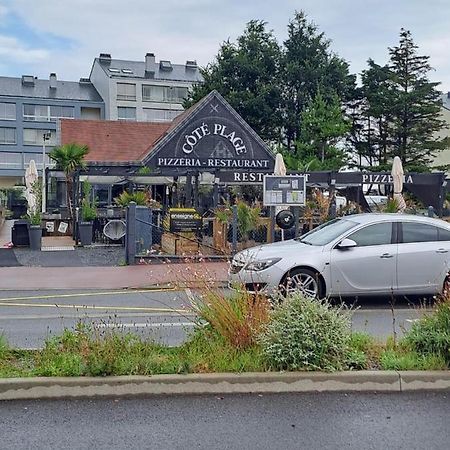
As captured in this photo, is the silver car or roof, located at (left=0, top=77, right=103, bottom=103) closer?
the silver car

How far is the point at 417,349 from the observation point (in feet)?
19.0

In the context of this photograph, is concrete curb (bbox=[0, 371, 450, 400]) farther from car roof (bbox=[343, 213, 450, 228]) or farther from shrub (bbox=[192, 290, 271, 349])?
car roof (bbox=[343, 213, 450, 228])

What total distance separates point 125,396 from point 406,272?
6314mm

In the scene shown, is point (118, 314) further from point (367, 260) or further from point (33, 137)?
point (33, 137)

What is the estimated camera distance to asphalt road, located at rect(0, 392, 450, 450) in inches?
168

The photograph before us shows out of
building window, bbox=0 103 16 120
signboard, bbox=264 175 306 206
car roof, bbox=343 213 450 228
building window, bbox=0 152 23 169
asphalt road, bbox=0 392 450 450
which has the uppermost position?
building window, bbox=0 103 16 120

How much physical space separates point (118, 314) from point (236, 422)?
5.33m

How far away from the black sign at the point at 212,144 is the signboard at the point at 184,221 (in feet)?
41.7

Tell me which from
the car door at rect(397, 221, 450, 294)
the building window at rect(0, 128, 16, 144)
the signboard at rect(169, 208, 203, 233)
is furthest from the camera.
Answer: the building window at rect(0, 128, 16, 144)

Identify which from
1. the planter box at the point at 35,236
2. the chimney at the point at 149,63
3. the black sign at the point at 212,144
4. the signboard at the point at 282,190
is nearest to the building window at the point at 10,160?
the chimney at the point at 149,63

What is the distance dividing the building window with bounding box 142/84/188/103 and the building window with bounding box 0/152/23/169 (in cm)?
1693

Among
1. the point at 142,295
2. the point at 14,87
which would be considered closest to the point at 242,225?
the point at 142,295

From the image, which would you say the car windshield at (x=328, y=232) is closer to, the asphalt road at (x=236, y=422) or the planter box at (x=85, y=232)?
the asphalt road at (x=236, y=422)

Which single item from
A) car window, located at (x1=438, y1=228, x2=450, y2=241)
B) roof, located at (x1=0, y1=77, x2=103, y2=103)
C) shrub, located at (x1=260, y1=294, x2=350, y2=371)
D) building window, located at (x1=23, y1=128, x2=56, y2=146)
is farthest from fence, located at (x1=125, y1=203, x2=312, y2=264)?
roof, located at (x1=0, y1=77, x2=103, y2=103)
